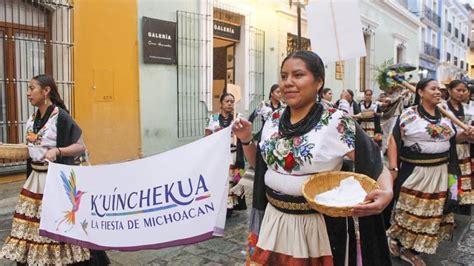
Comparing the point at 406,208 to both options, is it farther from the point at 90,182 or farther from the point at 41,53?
the point at 41,53

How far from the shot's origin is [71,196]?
329cm

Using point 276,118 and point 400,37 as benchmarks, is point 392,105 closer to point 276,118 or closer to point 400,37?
point 276,118

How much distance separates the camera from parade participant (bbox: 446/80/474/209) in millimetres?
5468

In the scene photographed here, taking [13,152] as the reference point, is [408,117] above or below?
above

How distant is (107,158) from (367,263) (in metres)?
6.47

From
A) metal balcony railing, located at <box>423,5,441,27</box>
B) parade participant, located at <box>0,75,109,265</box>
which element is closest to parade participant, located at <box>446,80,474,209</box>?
parade participant, located at <box>0,75,109,265</box>

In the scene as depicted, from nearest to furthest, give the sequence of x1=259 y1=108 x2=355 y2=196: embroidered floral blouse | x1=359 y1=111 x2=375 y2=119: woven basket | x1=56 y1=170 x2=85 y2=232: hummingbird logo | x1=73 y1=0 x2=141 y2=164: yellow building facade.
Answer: x1=259 y1=108 x2=355 y2=196: embroidered floral blouse → x1=56 y1=170 x2=85 y2=232: hummingbird logo → x1=73 y1=0 x2=141 y2=164: yellow building facade → x1=359 y1=111 x2=375 y2=119: woven basket

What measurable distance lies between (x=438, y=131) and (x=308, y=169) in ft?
7.97

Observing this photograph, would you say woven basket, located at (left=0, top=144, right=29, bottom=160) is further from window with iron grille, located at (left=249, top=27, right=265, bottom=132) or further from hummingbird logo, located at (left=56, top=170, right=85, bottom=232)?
window with iron grille, located at (left=249, top=27, right=265, bottom=132)

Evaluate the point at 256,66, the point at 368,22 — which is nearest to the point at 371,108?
the point at 256,66

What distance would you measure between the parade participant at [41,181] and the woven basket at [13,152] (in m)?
0.04

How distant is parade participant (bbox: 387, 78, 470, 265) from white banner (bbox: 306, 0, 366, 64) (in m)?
0.79

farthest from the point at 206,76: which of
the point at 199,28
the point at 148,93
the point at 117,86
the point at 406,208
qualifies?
the point at 406,208

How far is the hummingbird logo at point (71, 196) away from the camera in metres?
3.24
